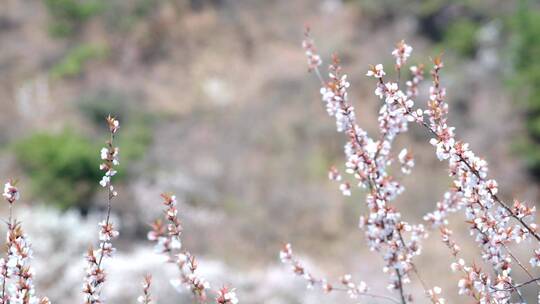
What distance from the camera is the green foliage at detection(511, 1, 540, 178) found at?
15.2 m

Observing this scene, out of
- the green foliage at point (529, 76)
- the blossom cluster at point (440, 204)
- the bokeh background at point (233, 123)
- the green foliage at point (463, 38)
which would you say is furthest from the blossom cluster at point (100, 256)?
the green foliage at point (463, 38)

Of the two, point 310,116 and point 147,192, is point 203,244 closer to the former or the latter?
point 147,192

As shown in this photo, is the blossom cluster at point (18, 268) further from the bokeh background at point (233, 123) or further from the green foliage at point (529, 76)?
the green foliage at point (529, 76)

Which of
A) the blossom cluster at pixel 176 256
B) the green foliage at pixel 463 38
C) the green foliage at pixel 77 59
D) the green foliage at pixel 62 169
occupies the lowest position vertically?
the blossom cluster at pixel 176 256

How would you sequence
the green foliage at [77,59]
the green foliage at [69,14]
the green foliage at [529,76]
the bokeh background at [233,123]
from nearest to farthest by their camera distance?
the bokeh background at [233,123]
the green foliage at [529,76]
the green foliage at [77,59]
the green foliage at [69,14]

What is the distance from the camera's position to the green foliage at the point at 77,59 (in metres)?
17.7

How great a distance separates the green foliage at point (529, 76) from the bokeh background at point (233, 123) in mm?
46

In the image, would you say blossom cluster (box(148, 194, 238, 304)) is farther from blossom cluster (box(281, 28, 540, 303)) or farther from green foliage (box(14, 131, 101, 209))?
green foliage (box(14, 131, 101, 209))

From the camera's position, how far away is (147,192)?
1413 centimetres

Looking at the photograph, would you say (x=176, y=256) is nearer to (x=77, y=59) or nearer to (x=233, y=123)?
(x=233, y=123)

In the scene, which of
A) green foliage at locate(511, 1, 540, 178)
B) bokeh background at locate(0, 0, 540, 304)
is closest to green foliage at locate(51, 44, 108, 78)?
bokeh background at locate(0, 0, 540, 304)

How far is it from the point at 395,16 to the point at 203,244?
10.9 meters

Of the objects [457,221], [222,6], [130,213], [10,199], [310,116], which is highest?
[222,6]

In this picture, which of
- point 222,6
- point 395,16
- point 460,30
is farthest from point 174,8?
point 460,30
